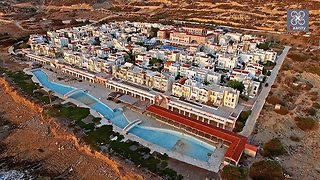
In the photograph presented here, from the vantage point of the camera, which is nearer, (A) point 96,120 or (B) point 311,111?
(A) point 96,120

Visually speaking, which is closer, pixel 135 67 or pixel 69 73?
pixel 135 67

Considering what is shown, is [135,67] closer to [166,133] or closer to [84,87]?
[84,87]

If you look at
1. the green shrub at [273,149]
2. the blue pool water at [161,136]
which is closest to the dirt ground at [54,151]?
the blue pool water at [161,136]

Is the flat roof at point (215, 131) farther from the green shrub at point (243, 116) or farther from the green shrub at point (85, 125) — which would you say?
the green shrub at point (85, 125)

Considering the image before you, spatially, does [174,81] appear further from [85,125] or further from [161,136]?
[85,125]

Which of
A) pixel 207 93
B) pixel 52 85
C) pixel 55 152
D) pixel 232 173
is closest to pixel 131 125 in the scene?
pixel 55 152

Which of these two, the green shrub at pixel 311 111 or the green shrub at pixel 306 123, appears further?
the green shrub at pixel 311 111

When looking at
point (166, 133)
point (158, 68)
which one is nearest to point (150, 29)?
point (158, 68)
